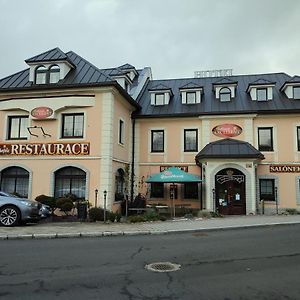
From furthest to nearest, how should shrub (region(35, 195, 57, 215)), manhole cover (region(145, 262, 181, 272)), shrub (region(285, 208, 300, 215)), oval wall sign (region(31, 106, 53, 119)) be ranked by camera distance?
shrub (region(285, 208, 300, 215)), oval wall sign (region(31, 106, 53, 119)), shrub (region(35, 195, 57, 215)), manhole cover (region(145, 262, 181, 272))

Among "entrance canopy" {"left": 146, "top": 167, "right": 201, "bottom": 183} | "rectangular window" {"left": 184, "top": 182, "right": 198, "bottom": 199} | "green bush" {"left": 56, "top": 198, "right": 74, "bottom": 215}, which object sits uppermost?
"entrance canopy" {"left": 146, "top": 167, "right": 201, "bottom": 183}

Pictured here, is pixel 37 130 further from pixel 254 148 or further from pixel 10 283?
pixel 10 283

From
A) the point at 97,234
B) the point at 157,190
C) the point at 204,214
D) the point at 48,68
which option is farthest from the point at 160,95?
the point at 97,234

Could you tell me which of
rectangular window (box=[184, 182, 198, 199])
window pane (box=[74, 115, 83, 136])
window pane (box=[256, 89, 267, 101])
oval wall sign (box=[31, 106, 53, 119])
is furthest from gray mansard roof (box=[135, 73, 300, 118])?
oval wall sign (box=[31, 106, 53, 119])

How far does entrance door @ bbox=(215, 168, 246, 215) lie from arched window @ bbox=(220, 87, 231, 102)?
614cm

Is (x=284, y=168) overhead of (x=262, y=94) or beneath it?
beneath

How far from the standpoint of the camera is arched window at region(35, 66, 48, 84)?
20719mm

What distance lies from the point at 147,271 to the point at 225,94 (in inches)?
804

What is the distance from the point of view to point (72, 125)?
2009 cm

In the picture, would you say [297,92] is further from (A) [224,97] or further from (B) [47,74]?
(B) [47,74]

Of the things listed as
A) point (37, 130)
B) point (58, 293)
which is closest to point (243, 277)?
point (58, 293)

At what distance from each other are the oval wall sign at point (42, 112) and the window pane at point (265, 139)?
13699 millimetres

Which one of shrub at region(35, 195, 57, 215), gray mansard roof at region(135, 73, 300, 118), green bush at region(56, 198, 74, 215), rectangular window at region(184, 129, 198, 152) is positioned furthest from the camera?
rectangular window at region(184, 129, 198, 152)

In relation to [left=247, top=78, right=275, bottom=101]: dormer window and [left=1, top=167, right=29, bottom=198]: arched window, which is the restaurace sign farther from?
[left=1, top=167, right=29, bottom=198]: arched window
